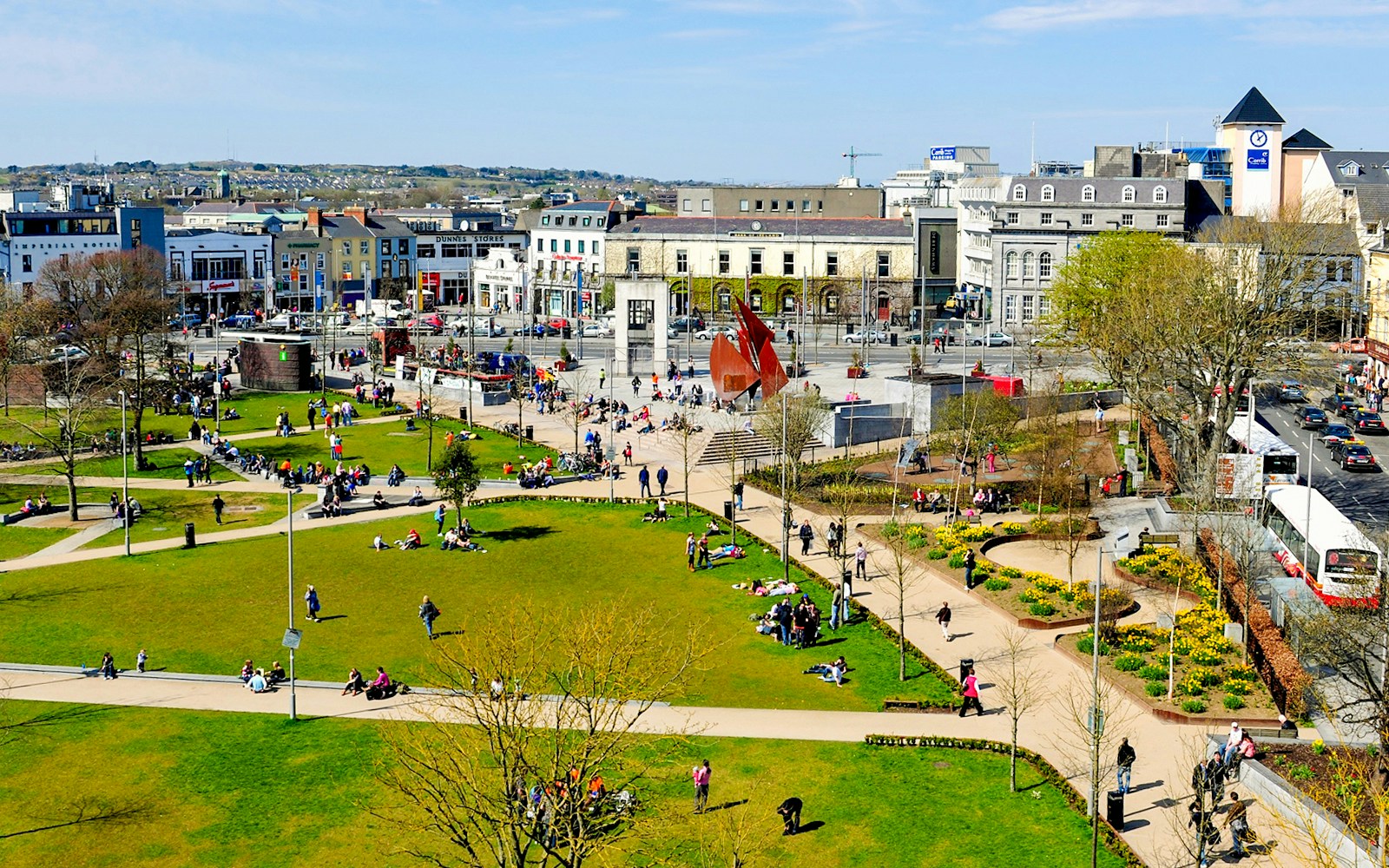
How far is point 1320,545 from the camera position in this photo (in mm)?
42562

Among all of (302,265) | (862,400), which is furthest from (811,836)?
(302,265)

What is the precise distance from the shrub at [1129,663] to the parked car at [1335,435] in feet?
103

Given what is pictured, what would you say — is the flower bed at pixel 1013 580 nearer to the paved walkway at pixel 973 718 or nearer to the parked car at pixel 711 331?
the paved walkway at pixel 973 718

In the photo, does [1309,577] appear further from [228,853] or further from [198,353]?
[198,353]

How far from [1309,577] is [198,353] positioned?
277ft

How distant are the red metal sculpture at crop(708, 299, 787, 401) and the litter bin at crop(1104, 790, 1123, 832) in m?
40.0

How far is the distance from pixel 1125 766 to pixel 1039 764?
2.21 metres

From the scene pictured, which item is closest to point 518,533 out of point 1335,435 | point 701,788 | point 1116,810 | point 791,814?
point 701,788

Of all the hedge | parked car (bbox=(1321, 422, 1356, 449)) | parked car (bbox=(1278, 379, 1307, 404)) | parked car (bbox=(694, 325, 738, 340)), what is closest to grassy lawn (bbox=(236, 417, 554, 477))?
the hedge

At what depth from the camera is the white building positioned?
127 meters

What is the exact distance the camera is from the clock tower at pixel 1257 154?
112 meters

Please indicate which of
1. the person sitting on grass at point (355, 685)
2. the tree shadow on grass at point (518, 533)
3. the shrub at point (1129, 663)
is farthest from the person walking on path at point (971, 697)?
the tree shadow on grass at point (518, 533)

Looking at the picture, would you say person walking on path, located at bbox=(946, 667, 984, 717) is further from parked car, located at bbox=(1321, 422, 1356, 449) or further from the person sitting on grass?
parked car, located at bbox=(1321, 422, 1356, 449)

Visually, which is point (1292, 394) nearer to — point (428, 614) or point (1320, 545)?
point (1320, 545)
